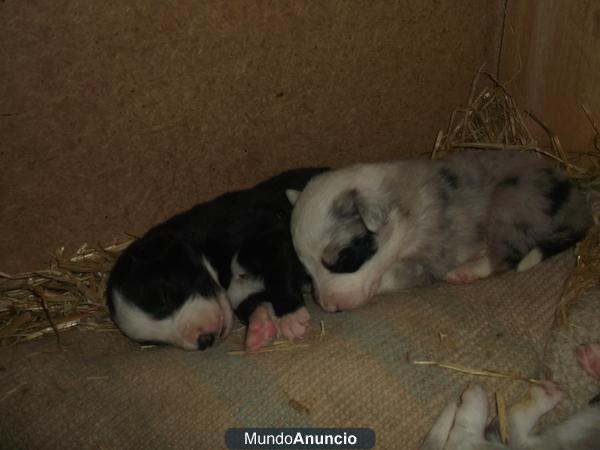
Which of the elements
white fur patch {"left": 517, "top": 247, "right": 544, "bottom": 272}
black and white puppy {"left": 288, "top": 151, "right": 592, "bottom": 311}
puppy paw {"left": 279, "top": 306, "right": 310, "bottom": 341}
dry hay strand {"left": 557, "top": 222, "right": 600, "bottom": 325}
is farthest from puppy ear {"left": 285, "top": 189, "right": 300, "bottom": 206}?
dry hay strand {"left": 557, "top": 222, "right": 600, "bottom": 325}

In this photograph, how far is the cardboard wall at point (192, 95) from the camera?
4.18 meters

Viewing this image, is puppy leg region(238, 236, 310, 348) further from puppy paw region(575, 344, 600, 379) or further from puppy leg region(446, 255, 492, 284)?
puppy paw region(575, 344, 600, 379)

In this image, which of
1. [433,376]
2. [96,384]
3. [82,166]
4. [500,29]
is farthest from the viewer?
[500,29]

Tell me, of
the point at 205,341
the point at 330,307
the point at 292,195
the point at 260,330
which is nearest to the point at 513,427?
the point at 330,307

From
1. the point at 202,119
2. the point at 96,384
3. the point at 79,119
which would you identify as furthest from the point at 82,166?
the point at 96,384

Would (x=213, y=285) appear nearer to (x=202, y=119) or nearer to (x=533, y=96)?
(x=202, y=119)

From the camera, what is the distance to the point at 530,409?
11.0ft

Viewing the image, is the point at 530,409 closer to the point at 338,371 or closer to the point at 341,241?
the point at 338,371

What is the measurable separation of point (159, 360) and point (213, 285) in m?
0.63

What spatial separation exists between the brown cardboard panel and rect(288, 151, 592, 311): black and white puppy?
30.0 inches

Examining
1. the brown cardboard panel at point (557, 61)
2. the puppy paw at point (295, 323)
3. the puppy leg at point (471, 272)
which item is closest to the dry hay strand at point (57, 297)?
the puppy paw at point (295, 323)

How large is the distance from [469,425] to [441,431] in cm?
16

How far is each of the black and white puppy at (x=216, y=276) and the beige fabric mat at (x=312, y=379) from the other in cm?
19

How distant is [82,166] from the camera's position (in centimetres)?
458
